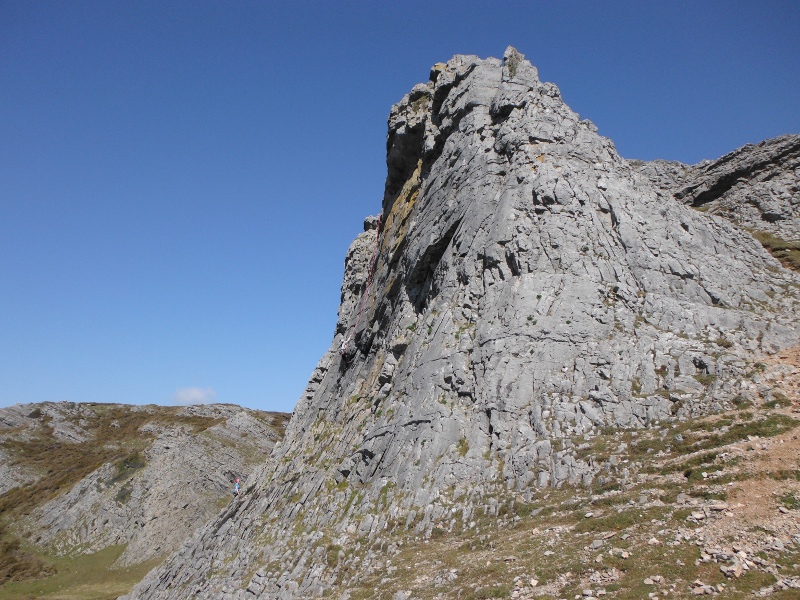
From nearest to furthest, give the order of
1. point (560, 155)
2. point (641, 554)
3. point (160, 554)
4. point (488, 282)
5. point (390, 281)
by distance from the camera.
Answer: point (641, 554) → point (488, 282) → point (560, 155) → point (390, 281) → point (160, 554)

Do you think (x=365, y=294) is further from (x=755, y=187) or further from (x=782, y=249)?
(x=755, y=187)

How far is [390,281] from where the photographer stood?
1563 inches

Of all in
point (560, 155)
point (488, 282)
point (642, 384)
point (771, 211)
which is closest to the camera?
point (642, 384)

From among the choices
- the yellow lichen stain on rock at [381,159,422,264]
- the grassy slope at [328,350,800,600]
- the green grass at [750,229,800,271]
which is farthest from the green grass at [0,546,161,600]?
the green grass at [750,229,800,271]

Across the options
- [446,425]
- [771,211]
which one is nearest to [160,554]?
[446,425]

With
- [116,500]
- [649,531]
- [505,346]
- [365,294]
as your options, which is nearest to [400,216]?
[365,294]

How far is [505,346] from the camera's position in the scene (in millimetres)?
24359

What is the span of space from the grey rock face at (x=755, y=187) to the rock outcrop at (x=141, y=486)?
4802cm

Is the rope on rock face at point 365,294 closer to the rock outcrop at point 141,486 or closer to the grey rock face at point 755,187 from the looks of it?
the rock outcrop at point 141,486

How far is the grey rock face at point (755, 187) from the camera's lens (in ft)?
118

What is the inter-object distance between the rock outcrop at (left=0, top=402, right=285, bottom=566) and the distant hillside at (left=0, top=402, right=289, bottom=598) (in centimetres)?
11

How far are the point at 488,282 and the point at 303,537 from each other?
16.5m

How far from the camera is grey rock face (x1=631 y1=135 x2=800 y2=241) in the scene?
35938mm

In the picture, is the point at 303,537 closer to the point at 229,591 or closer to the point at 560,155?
the point at 229,591
